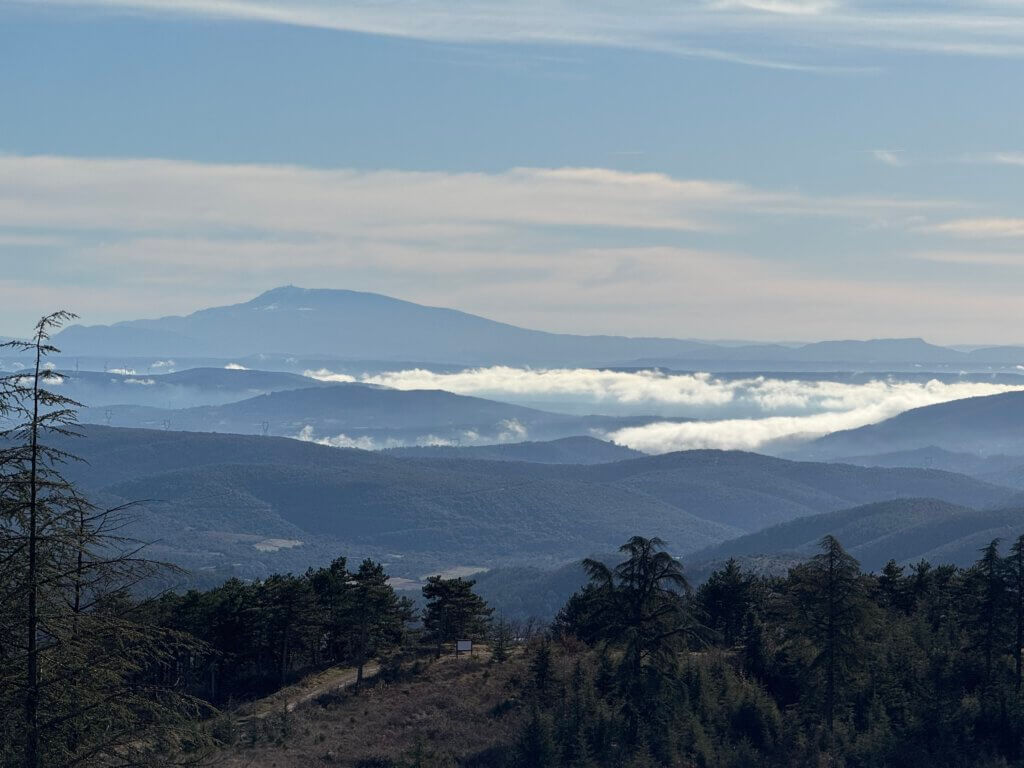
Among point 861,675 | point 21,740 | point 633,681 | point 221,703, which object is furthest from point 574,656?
point 21,740

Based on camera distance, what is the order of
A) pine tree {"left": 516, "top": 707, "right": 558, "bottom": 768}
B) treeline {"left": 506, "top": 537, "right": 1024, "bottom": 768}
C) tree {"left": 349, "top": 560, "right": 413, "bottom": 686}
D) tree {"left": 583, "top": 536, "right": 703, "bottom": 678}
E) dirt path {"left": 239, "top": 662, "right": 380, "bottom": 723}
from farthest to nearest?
tree {"left": 349, "top": 560, "right": 413, "bottom": 686} < dirt path {"left": 239, "top": 662, "right": 380, "bottom": 723} < tree {"left": 583, "top": 536, "right": 703, "bottom": 678} < treeline {"left": 506, "top": 537, "right": 1024, "bottom": 768} < pine tree {"left": 516, "top": 707, "right": 558, "bottom": 768}

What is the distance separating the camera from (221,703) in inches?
2820

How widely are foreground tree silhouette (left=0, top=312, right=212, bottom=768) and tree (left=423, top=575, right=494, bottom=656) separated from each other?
5085 centimetres

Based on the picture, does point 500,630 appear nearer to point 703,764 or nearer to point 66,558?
point 703,764

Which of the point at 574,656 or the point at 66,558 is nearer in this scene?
the point at 66,558

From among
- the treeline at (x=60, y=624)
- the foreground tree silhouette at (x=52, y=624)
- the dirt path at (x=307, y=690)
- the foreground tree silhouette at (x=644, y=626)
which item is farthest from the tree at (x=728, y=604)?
the foreground tree silhouette at (x=52, y=624)

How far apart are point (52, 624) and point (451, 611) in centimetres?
5418

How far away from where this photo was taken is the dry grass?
56594 mm

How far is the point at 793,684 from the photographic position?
68.1 meters

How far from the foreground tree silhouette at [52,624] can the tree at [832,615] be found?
137 feet

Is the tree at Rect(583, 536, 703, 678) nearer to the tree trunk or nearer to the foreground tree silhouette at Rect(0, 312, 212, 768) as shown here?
the foreground tree silhouette at Rect(0, 312, 212, 768)

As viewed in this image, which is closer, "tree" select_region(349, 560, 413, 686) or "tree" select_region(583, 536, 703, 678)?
"tree" select_region(583, 536, 703, 678)

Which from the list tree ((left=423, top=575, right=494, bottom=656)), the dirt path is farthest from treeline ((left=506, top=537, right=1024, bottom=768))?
the dirt path

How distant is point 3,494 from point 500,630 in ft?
190
